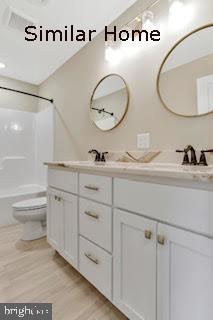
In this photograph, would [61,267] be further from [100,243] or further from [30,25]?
[30,25]

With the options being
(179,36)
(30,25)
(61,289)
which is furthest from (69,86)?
(61,289)

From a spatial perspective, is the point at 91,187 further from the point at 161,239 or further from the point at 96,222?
the point at 161,239

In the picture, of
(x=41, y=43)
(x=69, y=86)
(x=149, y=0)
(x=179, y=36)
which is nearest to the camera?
(x=179, y=36)

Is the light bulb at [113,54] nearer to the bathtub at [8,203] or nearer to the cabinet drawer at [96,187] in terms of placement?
the cabinet drawer at [96,187]

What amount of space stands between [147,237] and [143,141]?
79 centimetres

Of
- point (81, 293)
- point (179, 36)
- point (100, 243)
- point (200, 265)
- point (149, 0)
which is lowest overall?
point (81, 293)

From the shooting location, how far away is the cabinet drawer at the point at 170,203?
2.26ft

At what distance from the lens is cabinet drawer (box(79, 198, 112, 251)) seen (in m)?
1.10

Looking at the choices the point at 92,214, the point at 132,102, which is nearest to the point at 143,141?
the point at 132,102

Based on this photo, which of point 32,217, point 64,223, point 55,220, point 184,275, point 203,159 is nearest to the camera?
point 184,275

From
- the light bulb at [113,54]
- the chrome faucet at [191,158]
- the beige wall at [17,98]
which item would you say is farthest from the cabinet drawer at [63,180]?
the beige wall at [17,98]

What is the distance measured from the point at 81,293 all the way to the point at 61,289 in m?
0.16

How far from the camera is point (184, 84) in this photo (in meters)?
1.23

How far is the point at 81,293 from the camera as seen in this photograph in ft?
4.30
